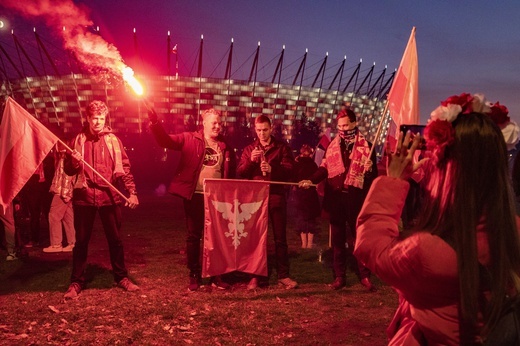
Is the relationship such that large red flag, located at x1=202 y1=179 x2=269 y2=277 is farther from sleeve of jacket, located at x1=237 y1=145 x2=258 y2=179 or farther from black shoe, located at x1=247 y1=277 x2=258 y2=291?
sleeve of jacket, located at x1=237 y1=145 x2=258 y2=179

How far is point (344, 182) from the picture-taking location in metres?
6.86

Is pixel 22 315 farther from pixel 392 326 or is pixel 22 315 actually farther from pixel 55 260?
pixel 392 326

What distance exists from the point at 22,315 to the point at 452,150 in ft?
18.4

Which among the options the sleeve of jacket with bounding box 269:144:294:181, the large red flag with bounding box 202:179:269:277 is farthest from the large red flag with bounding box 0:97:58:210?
the sleeve of jacket with bounding box 269:144:294:181

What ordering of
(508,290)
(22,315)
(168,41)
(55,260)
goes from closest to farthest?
(508,290)
(22,315)
(55,260)
(168,41)

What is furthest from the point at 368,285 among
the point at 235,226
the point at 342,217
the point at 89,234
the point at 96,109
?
the point at 96,109

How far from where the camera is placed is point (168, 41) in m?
65.1

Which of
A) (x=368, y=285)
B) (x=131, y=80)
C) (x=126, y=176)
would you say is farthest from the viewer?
(x=368, y=285)

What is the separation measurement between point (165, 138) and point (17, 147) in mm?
1861

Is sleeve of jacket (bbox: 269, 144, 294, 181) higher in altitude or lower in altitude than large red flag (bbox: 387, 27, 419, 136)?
lower

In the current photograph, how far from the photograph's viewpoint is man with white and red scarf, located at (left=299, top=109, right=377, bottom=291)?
6801 mm

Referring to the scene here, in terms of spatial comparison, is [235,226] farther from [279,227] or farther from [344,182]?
[344,182]

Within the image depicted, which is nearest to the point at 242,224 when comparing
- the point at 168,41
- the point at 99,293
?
the point at 99,293

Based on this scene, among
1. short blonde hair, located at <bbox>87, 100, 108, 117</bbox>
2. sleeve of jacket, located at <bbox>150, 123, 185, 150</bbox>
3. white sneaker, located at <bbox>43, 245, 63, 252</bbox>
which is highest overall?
short blonde hair, located at <bbox>87, 100, 108, 117</bbox>
